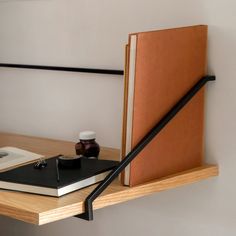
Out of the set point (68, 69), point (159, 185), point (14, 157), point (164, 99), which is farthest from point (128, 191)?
point (68, 69)

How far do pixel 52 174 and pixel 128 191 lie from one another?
0.14m

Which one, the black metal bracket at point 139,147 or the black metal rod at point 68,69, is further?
the black metal rod at point 68,69

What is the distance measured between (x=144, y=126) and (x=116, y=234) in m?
0.46

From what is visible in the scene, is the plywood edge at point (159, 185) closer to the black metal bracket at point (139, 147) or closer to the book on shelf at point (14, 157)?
the black metal bracket at point (139, 147)

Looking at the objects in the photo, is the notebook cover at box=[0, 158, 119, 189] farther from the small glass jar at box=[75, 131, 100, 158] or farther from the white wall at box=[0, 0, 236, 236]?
the white wall at box=[0, 0, 236, 236]

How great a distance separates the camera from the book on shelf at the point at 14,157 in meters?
1.09

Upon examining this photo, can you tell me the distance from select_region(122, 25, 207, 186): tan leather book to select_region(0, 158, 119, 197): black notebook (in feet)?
0.21

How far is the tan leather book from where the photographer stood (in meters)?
0.93

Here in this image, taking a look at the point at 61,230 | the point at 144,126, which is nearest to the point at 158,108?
the point at 144,126

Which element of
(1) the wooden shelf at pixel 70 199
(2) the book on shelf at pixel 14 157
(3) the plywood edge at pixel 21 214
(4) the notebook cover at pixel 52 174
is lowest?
(3) the plywood edge at pixel 21 214

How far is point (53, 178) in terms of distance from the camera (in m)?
0.92

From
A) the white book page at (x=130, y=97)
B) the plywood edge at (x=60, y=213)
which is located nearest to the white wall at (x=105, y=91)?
the white book page at (x=130, y=97)

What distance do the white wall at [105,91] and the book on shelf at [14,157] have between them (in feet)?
0.66

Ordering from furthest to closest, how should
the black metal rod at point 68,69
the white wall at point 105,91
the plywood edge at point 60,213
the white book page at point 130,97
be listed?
the black metal rod at point 68,69 → the white wall at point 105,91 → the white book page at point 130,97 → the plywood edge at point 60,213
